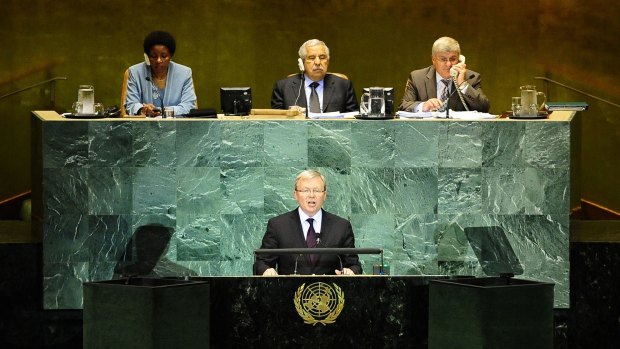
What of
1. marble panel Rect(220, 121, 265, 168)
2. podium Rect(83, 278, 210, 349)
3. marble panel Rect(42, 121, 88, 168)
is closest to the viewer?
podium Rect(83, 278, 210, 349)

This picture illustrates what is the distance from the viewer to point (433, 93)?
299 inches

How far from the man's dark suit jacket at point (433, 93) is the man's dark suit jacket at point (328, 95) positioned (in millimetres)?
339

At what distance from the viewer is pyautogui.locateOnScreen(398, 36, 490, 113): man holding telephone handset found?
7.25 metres

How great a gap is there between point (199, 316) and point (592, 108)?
6.30m

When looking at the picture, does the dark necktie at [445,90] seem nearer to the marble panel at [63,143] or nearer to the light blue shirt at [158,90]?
the light blue shirt at [158,90]

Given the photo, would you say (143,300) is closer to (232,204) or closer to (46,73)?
(232,204)

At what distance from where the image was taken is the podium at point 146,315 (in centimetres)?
466

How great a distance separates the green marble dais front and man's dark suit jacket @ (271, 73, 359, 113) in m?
1.06

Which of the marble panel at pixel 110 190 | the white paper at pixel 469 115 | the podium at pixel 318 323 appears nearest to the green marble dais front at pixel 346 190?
the marble panel at pixel 110 190

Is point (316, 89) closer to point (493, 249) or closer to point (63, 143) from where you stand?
point (493, 249)

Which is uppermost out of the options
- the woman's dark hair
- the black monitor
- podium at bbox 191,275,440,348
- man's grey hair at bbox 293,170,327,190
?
the woman's dark hair

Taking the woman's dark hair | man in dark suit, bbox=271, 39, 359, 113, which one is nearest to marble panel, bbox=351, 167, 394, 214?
man in dark suit, bbox=271, 39, 359, 113

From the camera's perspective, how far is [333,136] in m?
6.58

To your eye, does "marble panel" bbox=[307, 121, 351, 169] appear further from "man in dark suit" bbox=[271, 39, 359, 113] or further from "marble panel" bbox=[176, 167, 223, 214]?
"man in dark suit" bbox=[271, 39, 359, 113]
